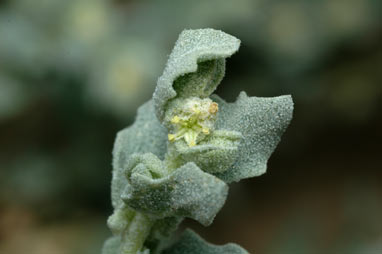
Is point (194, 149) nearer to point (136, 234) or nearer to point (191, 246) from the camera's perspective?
point (136, 234)

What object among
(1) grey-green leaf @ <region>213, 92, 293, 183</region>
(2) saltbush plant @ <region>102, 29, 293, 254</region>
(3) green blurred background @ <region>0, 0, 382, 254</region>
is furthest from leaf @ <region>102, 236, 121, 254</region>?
(3) green blurred background @ <region>0, 0, 382, 254</region>

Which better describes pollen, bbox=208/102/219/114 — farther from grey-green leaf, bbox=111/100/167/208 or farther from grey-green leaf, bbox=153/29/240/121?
grey-green leaf, bbox=111/100/167/208

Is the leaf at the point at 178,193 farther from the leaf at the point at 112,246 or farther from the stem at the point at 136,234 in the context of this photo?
the leaf at the point at 112,246

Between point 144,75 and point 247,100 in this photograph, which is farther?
point 144,75

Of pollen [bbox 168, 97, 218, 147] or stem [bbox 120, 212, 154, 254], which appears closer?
pollen [bbox 168, 97, 218, 147]

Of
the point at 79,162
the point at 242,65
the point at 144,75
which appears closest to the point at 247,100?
the point at 144,75

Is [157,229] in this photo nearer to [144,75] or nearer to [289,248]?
[144,75]

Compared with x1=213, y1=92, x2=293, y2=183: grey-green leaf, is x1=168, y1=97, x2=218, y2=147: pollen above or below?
above
